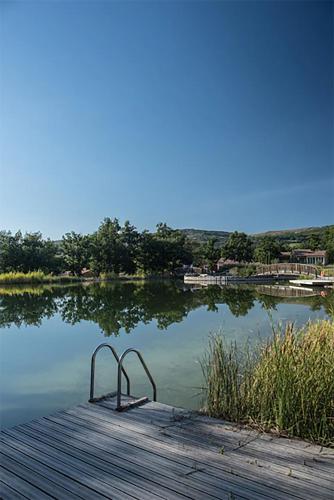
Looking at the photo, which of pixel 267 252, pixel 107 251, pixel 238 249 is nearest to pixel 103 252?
pixel 107 251

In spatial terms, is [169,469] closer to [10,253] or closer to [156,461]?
[156,461]

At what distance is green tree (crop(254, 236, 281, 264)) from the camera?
1698 inches

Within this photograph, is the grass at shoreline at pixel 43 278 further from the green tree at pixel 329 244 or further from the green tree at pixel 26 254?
the green tree at pixel 329 244

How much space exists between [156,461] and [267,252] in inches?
1676

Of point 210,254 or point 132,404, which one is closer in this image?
point 132,404

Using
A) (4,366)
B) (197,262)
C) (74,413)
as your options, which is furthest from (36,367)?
(197,262)

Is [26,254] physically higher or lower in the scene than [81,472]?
higher

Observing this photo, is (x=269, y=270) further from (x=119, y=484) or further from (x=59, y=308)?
(x=119, y=484)

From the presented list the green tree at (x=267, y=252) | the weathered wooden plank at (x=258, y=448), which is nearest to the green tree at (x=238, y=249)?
the green tree at (x=267, y=252)

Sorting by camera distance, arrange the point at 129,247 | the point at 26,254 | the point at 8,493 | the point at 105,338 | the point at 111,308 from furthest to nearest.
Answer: the point at 129,247 → the point at 26,254 → the point at 111,308 → the point at 105,338 → the point at 8,493

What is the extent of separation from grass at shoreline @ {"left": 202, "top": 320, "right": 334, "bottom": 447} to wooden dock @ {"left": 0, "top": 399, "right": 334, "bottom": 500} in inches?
8.8

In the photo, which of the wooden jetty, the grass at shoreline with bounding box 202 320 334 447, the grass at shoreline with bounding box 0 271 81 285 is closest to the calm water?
the grass at shoreline with bounding box 202 320 334 447

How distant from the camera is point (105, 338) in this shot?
819 centimetres

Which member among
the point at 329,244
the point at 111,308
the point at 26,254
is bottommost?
the point at 111,308
